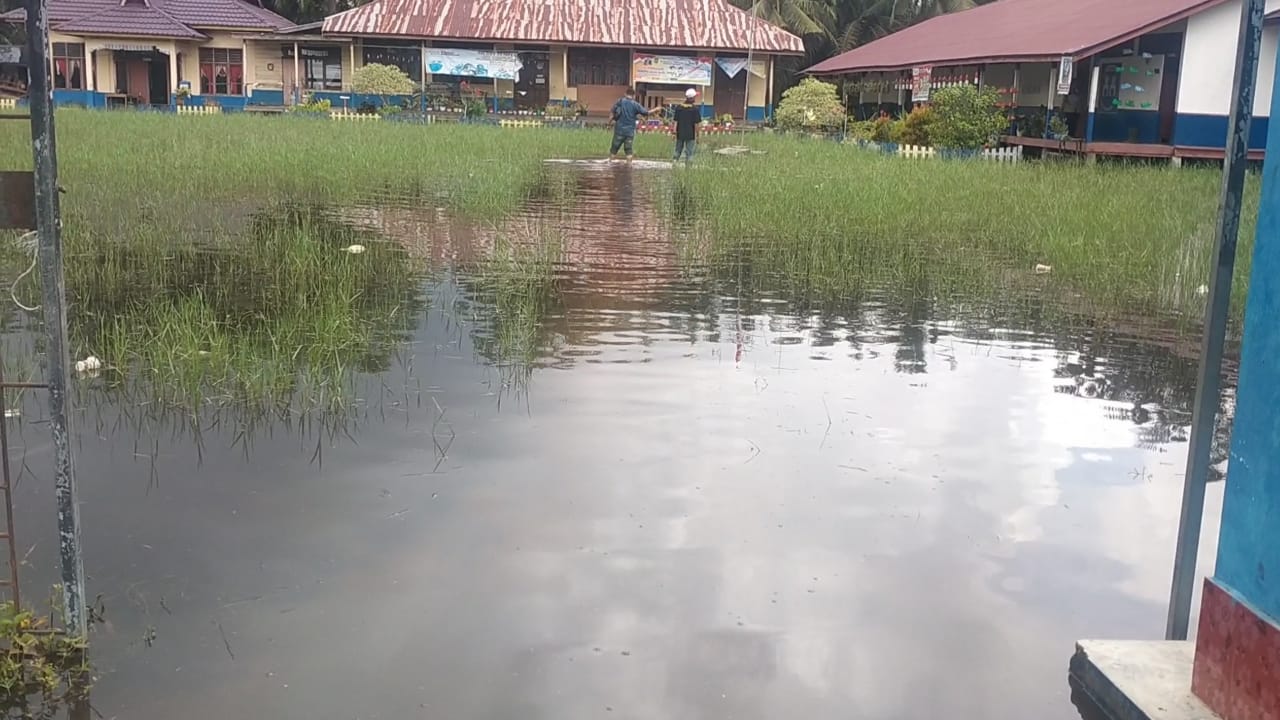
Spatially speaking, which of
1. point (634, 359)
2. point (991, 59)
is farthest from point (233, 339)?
point (991, 59)

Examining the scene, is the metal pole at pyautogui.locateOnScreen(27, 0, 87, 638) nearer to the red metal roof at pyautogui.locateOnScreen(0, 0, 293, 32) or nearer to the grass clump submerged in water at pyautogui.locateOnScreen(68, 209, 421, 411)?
the grass clump submerged in water at pyautogui.locateOnScreen(68, 209, 421, 411)

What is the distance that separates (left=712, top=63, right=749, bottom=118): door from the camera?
40562 millimetres

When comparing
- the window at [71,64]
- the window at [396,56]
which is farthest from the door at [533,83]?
the window at [71,64]

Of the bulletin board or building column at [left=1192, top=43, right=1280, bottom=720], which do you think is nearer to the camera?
building column at [left=1192, top=43, right=1280, bottom=720]

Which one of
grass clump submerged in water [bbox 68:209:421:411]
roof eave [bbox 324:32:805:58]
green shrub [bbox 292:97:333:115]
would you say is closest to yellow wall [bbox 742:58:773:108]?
roof eave [bbox 324:32:805:58]

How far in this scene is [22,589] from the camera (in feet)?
12.2

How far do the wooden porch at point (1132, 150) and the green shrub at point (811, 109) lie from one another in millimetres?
8919

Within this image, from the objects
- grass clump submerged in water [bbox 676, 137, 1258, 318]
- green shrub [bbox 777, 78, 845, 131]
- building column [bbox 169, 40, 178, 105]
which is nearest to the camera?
grass clump submerged in water [bbox 676, 137, 1258, 318]

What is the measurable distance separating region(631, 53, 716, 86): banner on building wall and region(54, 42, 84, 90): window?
18.9 metres

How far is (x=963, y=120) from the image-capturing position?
77.2 feet

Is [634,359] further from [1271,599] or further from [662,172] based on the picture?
[662,172]

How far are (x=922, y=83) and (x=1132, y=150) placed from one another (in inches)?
325

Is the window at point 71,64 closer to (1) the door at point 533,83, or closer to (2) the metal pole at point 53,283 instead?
(1) the door at point 533,83

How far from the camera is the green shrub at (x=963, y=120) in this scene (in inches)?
923
